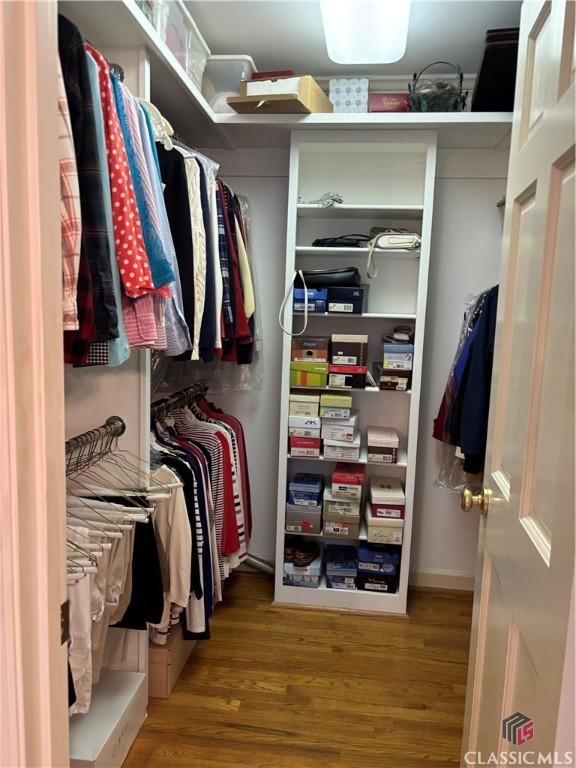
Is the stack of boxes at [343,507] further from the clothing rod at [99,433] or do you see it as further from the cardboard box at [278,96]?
the cardboard box at [278,96]

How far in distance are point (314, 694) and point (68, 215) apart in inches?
76.3

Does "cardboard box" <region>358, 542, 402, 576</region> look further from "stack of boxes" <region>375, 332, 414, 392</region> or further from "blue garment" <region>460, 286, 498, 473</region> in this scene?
"stack of boxes" <region>375, 332, 414, 392</region>

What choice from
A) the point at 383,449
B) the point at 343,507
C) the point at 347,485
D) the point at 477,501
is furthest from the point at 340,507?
the point at 477,501

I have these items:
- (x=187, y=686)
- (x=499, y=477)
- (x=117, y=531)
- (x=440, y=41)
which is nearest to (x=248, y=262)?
(x=440, y=41)

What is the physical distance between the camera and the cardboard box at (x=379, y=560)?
2691mm

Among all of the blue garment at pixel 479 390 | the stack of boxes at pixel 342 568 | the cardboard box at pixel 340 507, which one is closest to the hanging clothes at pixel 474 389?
the blue garment at pixel 479 390

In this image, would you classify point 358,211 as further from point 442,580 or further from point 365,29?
point 442,580

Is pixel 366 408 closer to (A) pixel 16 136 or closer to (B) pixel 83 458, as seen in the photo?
(B) pixel 83 458

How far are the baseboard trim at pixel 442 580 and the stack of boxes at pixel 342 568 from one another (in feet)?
1.47

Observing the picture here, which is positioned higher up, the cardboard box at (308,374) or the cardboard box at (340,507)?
the cardboard box at (308,374)

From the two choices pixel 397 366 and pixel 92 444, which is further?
pixel 397 366

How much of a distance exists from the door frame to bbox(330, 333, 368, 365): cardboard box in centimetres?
190

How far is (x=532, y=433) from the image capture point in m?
0.98

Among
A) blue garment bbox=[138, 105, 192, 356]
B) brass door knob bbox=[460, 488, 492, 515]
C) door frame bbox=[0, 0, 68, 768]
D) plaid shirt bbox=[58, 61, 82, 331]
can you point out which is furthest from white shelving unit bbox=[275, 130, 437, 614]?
door frame bbox=[0, 0, 68, 768]
